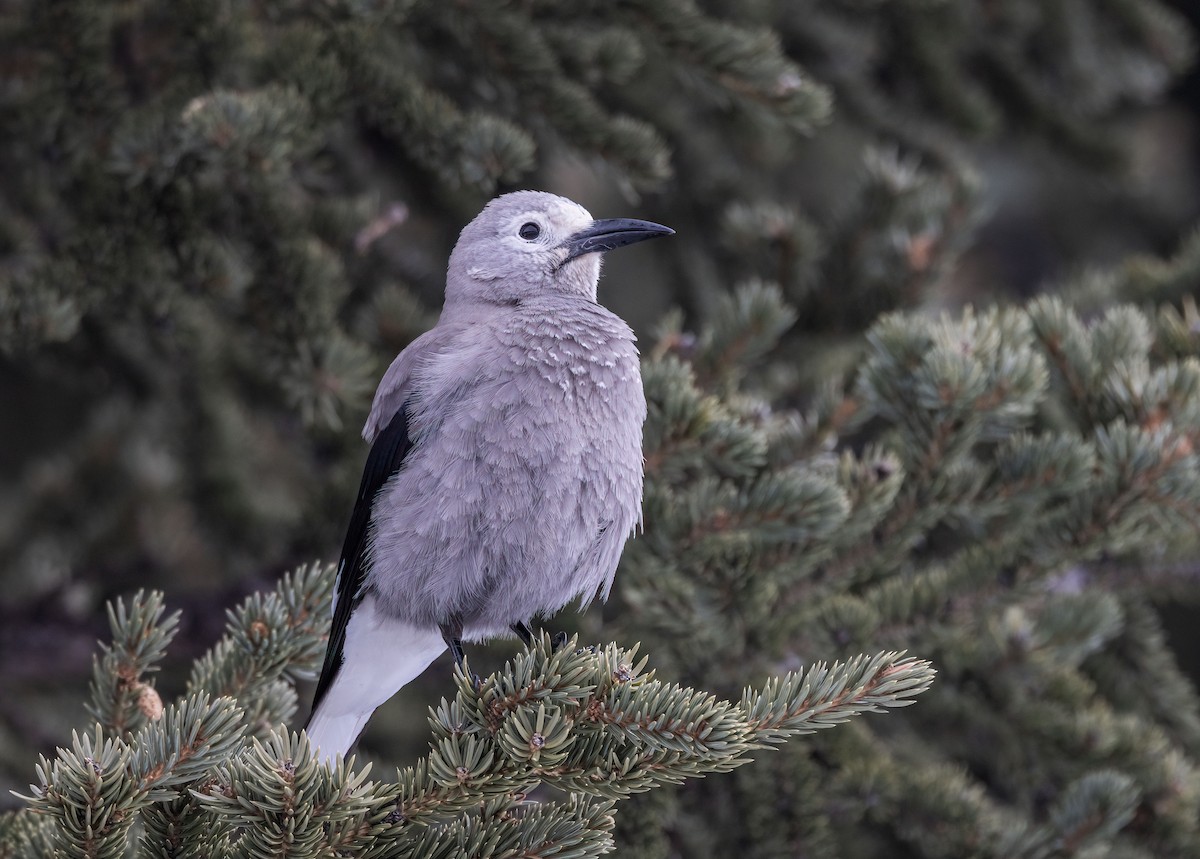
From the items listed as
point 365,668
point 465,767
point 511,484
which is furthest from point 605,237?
point 465,767

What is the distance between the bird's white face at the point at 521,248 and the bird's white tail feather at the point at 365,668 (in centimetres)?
97

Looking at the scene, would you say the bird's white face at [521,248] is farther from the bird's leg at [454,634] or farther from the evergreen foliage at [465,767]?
the evergreen foliage at [465,767]

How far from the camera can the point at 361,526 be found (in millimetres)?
2898

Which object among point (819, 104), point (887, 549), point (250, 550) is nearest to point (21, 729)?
point (250, 550)

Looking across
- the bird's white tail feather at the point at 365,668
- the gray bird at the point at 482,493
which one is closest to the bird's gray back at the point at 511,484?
the gray bird at the point at 482,493

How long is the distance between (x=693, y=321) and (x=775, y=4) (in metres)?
1.12

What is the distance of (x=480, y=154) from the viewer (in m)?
2.94

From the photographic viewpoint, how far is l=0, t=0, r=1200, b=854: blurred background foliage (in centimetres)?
293

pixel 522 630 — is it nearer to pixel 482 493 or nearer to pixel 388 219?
pixel 482 493

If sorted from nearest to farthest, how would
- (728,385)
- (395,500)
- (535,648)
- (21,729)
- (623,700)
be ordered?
(623,700) < (535,648) < (395,500) < (728,385) < (21,729)

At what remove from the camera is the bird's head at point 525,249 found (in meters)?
3.44

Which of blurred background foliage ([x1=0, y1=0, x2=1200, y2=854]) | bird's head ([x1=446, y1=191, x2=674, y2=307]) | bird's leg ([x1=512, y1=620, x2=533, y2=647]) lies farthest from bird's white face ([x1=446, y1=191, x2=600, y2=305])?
bird's leg ([x1=512, y1=620, x2=533, y2=647])

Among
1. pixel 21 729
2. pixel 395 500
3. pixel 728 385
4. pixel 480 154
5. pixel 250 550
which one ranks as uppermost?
pixel 480 154

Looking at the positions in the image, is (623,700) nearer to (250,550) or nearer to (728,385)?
(728,385)
